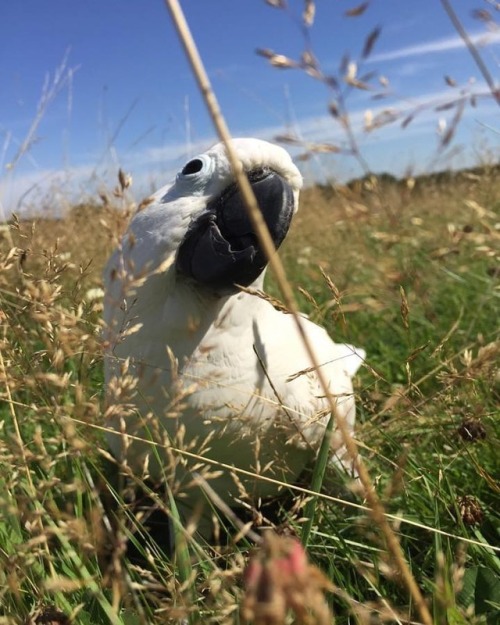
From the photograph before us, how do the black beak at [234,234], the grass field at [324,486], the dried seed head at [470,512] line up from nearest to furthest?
the grass field at [324,486] → the dried seed head at [470,512] → the black beak at [234,234]

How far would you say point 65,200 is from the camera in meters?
3.56

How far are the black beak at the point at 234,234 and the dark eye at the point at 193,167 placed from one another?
9 cm

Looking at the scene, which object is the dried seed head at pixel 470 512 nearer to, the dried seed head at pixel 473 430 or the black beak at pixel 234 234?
the dried seed head at pixel 473 430

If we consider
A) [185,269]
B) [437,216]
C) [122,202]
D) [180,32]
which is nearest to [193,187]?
[185,269]

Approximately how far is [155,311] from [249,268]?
29 centimetres

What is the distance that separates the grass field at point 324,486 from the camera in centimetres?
67

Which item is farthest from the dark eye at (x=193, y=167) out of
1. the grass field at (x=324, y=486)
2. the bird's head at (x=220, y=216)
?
the grass field at (x=324, y=486)

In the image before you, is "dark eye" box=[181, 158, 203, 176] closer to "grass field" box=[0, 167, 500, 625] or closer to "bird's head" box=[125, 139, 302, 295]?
"bird's head" box=[125, 139, 302, 295]

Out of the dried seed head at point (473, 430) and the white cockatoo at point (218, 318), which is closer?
the dried seed head at point (473, 430)

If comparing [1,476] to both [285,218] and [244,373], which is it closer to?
[244,373]

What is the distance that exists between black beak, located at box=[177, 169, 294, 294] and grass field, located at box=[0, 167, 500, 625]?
0.22 metres

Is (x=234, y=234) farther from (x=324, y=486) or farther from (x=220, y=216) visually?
(x=324, y=486)

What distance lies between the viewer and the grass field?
2.18 ft

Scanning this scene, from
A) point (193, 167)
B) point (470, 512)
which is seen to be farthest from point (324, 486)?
point (193, 167)
